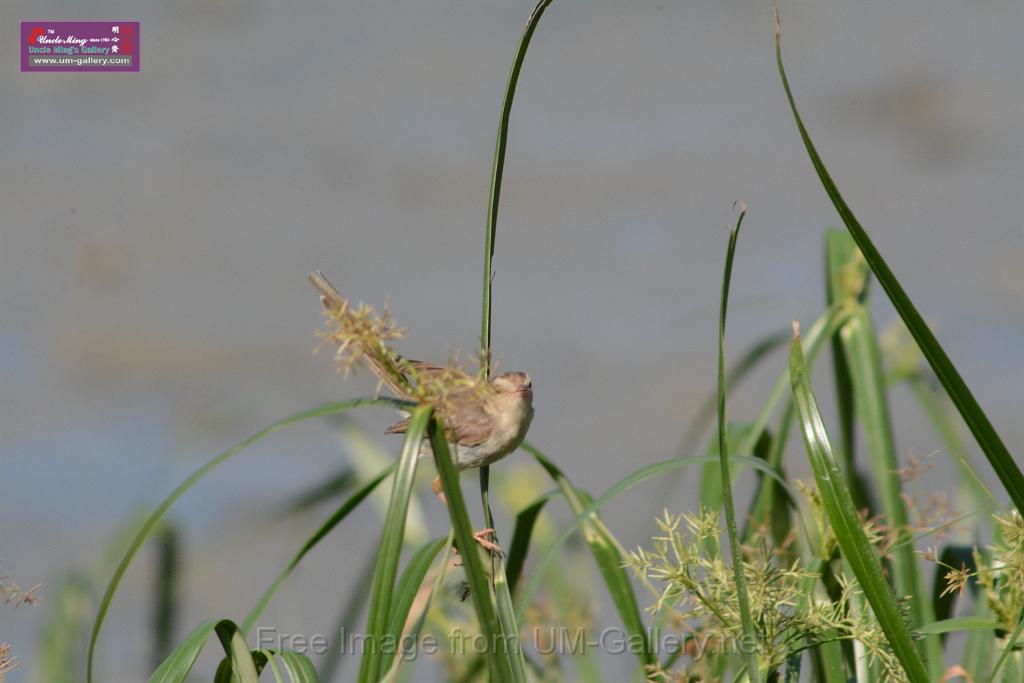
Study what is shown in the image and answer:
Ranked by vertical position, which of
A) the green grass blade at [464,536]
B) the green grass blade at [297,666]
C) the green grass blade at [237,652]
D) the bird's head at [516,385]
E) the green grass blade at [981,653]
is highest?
the bird's head at [516,385]

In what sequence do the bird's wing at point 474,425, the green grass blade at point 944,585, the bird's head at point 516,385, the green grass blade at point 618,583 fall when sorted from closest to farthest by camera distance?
the bird's wing at point 474,425 < the green grass blade at point 618,583 < the bird's head at point 516,385 < the green grass blade at point 944,585

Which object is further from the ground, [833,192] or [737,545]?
[833,192]

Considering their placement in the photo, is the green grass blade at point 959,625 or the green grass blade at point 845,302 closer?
the green grass blade at point 959,625

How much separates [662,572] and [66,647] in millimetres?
1022

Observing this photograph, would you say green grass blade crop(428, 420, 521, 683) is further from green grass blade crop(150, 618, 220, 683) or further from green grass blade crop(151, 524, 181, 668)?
green grass blade crop(151, 524, 181, 668)

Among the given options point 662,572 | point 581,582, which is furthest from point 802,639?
point 581,582

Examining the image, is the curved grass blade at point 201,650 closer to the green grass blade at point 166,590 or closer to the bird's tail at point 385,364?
the bird's tail at point 385,364

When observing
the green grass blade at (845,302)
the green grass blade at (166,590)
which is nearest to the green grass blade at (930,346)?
the green grass blade at (845,302)

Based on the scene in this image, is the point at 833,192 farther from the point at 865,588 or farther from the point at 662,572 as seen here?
the point at 662,572

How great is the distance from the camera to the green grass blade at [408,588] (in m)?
0.97

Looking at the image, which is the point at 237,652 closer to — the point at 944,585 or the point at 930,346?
the point at 930,346

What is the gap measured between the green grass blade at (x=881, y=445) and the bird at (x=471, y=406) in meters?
0.67

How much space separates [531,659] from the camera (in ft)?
5.87

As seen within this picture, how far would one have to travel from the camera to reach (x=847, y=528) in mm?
947
